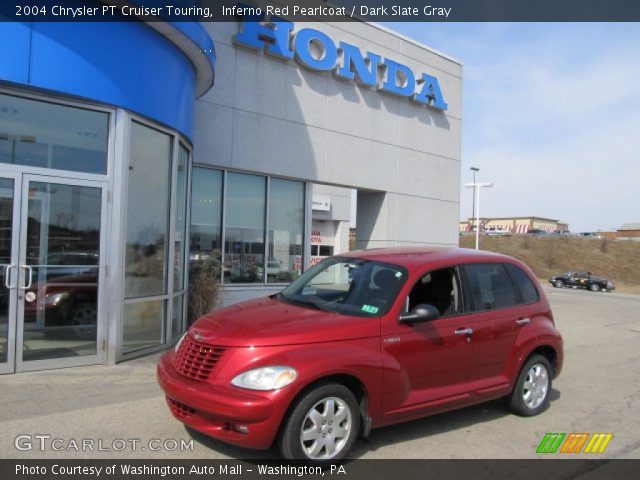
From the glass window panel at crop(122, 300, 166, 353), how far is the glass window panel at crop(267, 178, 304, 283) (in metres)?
3.91

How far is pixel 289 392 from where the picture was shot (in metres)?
4.04

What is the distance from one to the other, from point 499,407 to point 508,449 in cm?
129

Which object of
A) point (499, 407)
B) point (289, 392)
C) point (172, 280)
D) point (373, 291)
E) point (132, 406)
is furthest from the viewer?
point (172, 280)

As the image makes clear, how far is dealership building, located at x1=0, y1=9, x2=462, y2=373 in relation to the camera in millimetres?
6711

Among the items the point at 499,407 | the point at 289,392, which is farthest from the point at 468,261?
the point at 289,392

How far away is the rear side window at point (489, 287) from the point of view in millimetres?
5594

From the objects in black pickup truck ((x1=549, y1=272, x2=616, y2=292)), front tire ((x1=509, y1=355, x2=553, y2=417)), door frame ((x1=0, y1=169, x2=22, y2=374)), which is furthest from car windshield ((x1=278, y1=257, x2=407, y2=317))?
black pickup truck ((x1=549, y1=272, x2=616, y2=292))

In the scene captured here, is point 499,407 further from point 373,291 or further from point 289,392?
point 289,392

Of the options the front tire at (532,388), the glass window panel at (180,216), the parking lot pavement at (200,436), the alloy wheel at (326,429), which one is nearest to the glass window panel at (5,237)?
the parking lot pavement at (200,436)

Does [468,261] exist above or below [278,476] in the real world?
above

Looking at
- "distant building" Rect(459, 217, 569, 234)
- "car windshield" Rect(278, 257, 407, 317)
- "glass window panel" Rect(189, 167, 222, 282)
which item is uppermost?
"distant building" Rect(459, 217, 569, 234)

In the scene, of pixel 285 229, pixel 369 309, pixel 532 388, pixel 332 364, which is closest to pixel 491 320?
pixel 532 388

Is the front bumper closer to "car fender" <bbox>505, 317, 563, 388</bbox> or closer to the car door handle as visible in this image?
the car door handle

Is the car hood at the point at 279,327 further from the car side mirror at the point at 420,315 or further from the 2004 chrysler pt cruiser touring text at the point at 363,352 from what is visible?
the car side mirror at the point at 420,315
